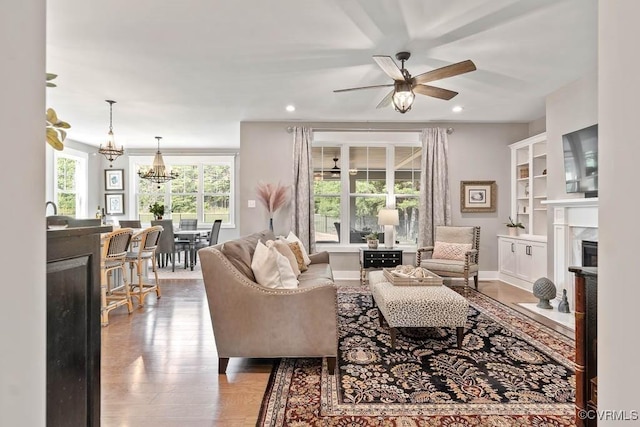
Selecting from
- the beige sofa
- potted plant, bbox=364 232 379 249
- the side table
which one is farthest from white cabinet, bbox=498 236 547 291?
the beige sofa

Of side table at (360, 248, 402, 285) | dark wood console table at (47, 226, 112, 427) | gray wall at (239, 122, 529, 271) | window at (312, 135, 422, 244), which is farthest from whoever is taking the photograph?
window at (312, 135, 422, 244)

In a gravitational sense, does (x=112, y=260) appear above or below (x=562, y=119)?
below

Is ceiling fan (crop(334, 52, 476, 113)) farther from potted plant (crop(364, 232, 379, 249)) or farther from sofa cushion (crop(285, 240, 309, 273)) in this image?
potted plant (crop(364, 232, 379, 249))

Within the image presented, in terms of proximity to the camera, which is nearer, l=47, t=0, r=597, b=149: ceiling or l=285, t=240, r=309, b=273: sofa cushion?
l=47, t=0, r=597, b=149: ceiling

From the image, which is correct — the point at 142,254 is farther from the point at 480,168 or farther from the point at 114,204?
the point at 480,168

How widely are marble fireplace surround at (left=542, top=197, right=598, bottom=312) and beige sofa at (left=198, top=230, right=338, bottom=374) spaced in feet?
9.94

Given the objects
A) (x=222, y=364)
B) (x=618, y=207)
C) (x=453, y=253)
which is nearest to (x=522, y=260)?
(x=453, y=253)

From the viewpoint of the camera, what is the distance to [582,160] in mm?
3697

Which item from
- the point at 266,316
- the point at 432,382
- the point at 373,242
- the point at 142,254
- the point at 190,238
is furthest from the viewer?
the point at 190,238

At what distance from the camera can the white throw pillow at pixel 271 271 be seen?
8.02 ft

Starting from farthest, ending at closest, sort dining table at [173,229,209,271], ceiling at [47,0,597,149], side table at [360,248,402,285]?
dining table at [173,229,209,271] < side table at [360,248,402,285] < ceiling at [47,0,597,149]

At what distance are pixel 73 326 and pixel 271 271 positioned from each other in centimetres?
151

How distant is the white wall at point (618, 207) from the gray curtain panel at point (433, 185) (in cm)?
509

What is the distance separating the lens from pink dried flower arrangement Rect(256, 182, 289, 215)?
5457mm
